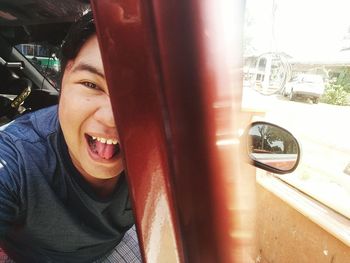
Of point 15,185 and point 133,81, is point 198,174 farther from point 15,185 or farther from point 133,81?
point 15,185

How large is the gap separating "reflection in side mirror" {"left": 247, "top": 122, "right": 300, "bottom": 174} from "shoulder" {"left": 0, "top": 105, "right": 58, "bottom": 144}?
0.91 m

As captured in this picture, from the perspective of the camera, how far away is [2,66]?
348 centimetres

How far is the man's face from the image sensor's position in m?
1.13

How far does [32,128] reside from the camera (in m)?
1.52

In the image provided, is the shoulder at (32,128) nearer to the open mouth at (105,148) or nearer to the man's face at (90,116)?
the man's face at (90,116)

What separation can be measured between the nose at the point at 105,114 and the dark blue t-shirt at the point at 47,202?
420 millimetres

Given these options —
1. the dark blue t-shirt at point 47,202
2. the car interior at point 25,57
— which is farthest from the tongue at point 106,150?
the car interior at point 25,57

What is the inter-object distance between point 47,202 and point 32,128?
38 centimetres

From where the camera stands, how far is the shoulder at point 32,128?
1.41 meters

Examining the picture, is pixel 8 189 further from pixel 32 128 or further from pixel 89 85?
pixel 89 85

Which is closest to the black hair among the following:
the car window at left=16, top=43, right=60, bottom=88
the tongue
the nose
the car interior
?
the nose

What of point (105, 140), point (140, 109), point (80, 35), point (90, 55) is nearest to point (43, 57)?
point (80, 35)

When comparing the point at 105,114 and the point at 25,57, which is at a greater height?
the point at 25,57

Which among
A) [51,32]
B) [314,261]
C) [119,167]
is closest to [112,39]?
[119,167]
